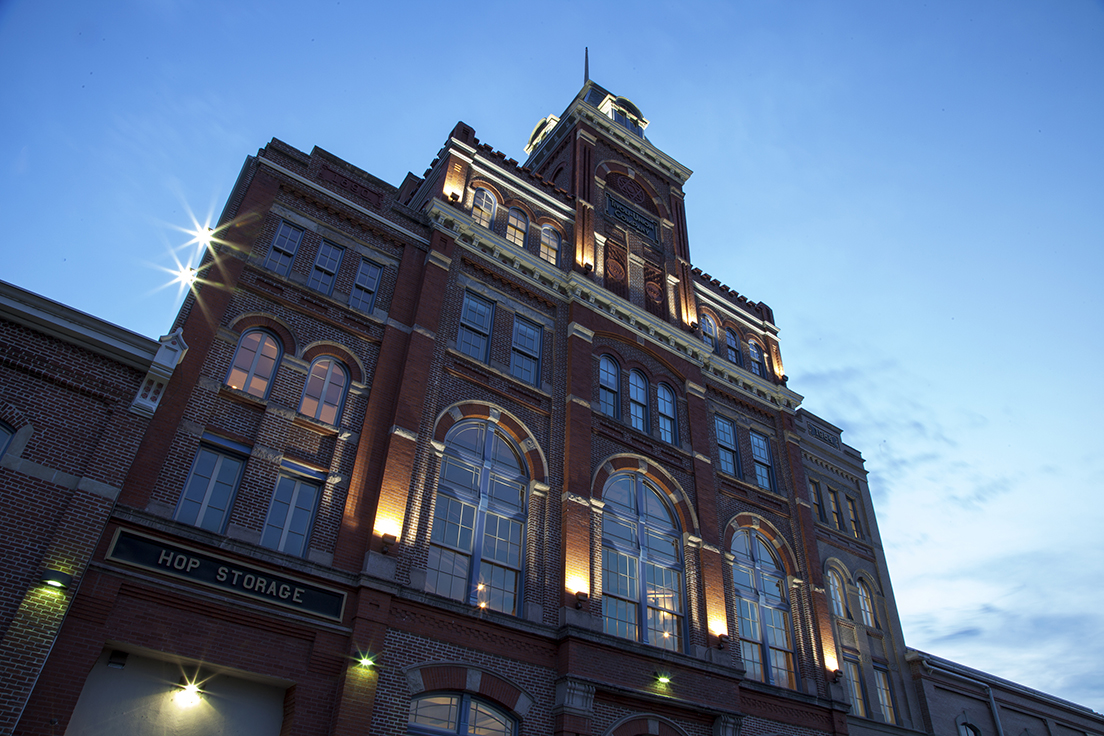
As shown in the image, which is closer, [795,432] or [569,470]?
[569,470]

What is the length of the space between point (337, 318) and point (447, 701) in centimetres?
953

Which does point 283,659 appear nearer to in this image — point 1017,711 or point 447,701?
point 447,701

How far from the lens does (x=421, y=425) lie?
17.7 m

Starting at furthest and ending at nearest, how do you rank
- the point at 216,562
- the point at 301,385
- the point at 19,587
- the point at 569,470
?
1. the point at 569,470
2. the point at 301,385
3. the point at 216,562
4. the point at 19,587

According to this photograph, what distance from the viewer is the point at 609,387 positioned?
75.9ft

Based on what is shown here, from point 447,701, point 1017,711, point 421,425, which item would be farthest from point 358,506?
point 1017,711

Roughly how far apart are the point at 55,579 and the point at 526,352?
12976 millimetres

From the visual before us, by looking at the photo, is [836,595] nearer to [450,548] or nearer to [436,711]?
[450,548]

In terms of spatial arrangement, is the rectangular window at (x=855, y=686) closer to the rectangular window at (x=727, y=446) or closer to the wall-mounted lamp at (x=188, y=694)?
the rectangular window at (x=727, y=446)

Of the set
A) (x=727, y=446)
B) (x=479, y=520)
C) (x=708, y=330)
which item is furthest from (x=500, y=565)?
(x=708, y=330)

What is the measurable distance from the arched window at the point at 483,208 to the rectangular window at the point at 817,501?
16.8 meters

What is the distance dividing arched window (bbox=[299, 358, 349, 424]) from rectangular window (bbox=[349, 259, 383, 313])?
1.98 m

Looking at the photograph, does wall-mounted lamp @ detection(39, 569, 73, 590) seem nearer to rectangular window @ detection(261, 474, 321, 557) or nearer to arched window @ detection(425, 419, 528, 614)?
rectangular window @ detection(261, 474, 321, 557)

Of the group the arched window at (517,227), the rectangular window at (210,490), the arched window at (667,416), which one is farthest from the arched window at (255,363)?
the arched window at (667,416)
